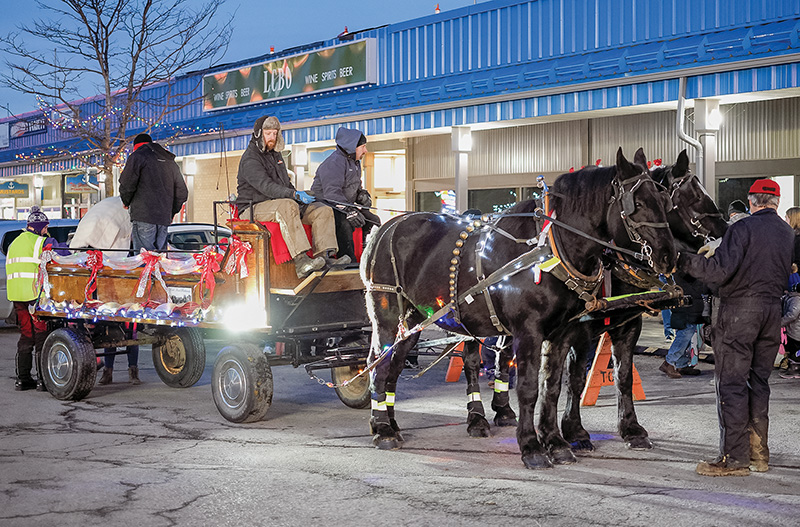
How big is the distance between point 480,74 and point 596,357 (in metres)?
11.2

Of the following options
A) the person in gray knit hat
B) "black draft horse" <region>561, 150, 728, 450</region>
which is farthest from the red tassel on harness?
"black draft horse" <region>561, 150, 728, 450</region>

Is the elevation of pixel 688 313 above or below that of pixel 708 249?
below

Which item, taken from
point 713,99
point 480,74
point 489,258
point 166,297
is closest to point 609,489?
point 489,258

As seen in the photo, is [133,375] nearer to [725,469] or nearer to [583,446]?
[583,446]

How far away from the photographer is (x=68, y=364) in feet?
34.9

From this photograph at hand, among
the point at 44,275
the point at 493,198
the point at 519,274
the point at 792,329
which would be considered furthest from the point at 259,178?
the point at 493,198

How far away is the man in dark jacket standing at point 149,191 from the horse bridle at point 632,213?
5399 millimetres

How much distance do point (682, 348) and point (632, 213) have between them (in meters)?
5.49

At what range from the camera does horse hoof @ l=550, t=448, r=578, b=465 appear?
24.1 feet

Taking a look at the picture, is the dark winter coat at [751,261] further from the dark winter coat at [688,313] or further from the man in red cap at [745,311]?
the dark winter coat at [688,313]

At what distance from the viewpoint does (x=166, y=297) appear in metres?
9.94

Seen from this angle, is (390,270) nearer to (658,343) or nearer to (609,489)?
(609,489)

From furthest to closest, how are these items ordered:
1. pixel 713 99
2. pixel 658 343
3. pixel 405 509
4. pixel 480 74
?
pixel 480 74 < pixel 713 99 < pixel 658 343 < pixel 405 509

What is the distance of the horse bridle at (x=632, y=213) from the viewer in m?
6.78
